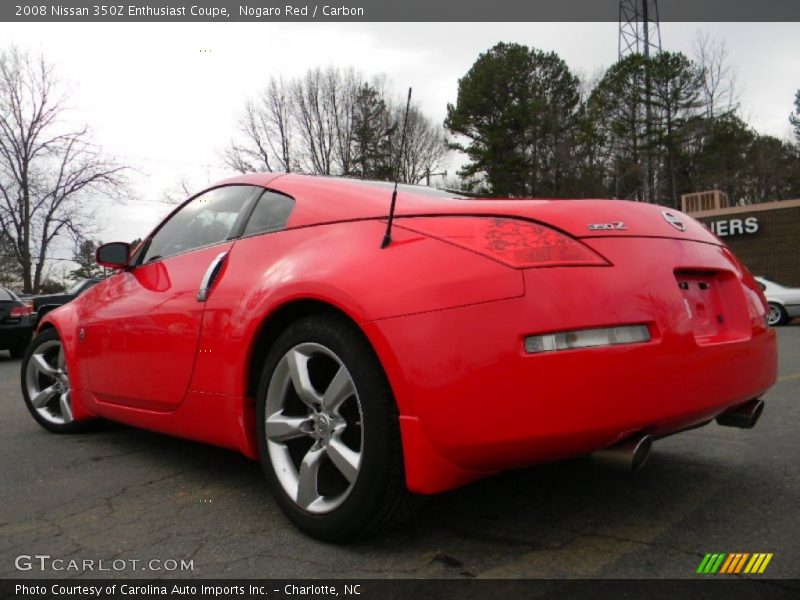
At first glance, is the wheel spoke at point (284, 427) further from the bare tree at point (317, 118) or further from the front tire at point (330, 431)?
the bare tree at point (317, 118)

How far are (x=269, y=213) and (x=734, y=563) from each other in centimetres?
211

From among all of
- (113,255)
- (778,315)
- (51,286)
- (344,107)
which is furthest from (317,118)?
(113,255)

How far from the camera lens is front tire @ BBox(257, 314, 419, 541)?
6.81 ft

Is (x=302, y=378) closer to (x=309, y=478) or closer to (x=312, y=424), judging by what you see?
(x=312, y=424)

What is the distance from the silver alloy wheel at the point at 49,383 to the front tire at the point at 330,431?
7.45 ft

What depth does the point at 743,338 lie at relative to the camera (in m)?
2.32

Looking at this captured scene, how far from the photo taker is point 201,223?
332cm

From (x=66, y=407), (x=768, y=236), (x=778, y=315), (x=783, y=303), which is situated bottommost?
(x=778, y=315)

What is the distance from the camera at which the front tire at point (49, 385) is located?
13.6 feet

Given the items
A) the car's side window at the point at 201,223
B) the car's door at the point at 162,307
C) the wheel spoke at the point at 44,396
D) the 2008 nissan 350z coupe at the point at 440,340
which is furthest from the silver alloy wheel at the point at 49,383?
the 2008 nissan 350z coupe at the point at 440,340

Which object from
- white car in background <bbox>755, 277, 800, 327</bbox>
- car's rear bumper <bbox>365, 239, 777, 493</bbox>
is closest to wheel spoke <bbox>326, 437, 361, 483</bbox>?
car's rear bumper <bbox>365, 239, 777, 493</bbox>
